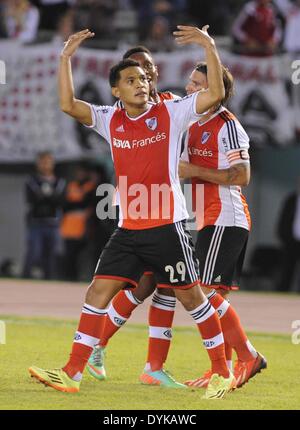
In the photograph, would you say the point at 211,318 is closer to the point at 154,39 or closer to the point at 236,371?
the point at 236,371

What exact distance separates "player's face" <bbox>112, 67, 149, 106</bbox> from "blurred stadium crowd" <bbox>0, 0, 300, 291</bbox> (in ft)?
33.0

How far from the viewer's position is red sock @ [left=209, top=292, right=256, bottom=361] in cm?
894

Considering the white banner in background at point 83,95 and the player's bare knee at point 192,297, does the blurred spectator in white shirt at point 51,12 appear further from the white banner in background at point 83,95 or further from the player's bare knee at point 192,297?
the player's bare knee at point 192,297

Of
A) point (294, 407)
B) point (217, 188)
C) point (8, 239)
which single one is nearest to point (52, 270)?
point (8, 239)

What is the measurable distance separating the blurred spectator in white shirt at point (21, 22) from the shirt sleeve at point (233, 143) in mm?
10599

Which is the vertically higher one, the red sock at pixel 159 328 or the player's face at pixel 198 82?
the player's face at pixel 198 82

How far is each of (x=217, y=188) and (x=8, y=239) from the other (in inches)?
488

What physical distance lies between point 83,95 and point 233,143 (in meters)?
10.1

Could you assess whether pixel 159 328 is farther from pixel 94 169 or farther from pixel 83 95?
pixel 94 169

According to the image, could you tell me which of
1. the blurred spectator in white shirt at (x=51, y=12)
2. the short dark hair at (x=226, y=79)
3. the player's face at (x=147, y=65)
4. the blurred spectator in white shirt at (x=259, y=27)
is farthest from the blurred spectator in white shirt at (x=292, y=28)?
the short dark hair at (x=226, y=79)

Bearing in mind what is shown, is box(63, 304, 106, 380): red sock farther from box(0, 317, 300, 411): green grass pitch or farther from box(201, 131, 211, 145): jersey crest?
box(201, 131, 211, 145): jersey crest

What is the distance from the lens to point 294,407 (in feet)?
25.6

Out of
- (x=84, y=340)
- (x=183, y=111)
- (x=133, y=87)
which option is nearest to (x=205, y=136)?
(x=183, y=111)

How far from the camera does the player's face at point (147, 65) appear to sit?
9.09 metres
